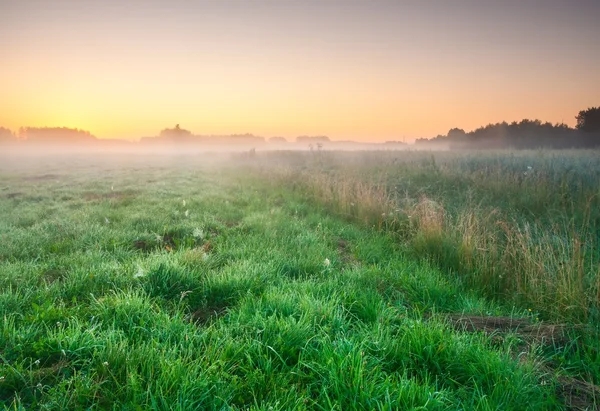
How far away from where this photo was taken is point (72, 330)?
2486mm

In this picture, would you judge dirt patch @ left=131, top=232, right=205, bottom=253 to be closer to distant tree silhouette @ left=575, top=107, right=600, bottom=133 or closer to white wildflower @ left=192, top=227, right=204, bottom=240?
white wildflower @ left=192, top=227, right=204, bottom=240

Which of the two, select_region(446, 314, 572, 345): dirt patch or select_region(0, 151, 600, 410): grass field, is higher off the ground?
select_region(0, 151, 600, 410): grass field

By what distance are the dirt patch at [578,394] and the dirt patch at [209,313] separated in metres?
2.81

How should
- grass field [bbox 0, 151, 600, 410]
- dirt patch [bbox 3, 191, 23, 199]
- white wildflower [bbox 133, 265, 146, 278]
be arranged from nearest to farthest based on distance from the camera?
grass field [bbox 0, 151, 600, 410] → white wildflower [bbox 133, 265, 146, 278] → dirt patch [bbox 3, 191, 23, 199]

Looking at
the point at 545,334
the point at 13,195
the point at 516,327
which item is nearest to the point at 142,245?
the point at 516,327

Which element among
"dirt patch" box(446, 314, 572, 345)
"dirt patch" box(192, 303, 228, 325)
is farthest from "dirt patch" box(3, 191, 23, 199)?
"dirt patch" box(446, 314, 572, 345)

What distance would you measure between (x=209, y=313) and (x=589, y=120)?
193 ft

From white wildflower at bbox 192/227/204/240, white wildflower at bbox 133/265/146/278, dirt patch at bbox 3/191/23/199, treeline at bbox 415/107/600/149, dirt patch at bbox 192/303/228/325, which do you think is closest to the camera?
dirt patch at bbox 192/303/228/325

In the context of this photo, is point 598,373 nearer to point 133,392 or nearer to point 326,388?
point 326,388

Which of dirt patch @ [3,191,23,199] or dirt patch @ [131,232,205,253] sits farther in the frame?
dirt patch @ [3,191,23,199]

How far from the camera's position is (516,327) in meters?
3.00

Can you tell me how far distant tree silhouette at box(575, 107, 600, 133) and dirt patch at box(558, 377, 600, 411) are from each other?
55.9 metres

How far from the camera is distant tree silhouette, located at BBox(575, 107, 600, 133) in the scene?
42812mm

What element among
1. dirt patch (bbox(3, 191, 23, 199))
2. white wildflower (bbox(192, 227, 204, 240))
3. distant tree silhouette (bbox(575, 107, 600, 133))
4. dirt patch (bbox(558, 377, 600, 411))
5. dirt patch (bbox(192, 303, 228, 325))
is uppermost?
distant tree silhouette (bbox(575, 107, 600, 133))
